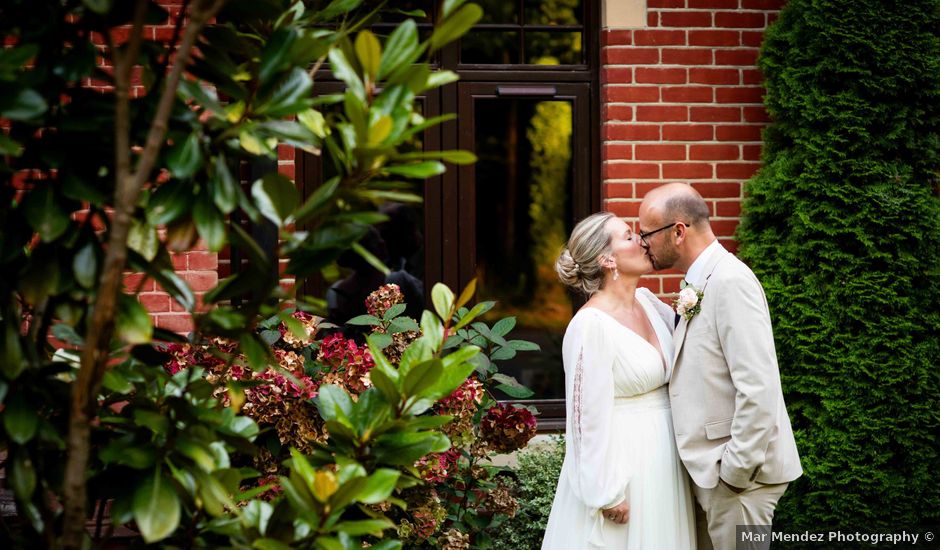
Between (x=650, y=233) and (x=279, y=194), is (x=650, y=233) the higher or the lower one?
the lower one

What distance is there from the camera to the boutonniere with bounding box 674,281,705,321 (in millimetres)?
3660

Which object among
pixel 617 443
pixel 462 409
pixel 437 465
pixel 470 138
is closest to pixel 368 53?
pixel 437 465

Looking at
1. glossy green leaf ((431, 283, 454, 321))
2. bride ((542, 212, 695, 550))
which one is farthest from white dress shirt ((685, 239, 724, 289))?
glossy green leaf ((431, 283, 454, 321))

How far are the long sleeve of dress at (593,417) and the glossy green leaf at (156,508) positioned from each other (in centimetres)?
241

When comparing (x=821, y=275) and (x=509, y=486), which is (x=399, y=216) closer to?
(x=509, y=486)

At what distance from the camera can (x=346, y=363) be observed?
3.70 m

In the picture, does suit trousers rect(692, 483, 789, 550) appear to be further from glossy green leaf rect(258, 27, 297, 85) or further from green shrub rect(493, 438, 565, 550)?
glossy green leaf rect(258, 27, 297, 85)

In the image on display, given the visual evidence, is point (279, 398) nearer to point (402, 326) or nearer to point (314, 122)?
point (402, 326)

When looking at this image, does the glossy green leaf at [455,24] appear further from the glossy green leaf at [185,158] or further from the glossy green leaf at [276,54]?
the glossy green leaf at [185,158]

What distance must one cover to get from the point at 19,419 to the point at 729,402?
280cm

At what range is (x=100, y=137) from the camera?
4.65ft

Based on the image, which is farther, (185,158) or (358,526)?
(358,526)

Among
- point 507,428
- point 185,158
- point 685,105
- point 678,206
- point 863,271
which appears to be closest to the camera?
point 185,158

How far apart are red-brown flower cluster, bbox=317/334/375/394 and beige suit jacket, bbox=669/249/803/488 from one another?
1212 mm
